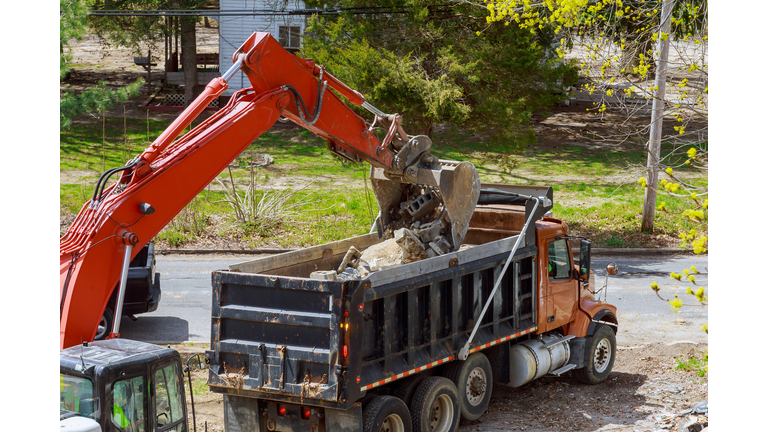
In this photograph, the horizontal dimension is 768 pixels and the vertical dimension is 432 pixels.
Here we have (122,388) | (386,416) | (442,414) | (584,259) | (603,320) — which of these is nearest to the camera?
(122,388)

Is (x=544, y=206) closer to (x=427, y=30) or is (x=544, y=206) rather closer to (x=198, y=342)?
(x=198, y=342)

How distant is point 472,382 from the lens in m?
9.21

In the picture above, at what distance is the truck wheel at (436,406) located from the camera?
27.1 ft

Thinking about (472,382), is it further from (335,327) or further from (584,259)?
(335,327)

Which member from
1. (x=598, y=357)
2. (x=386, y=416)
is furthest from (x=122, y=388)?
(x=598, y=357)

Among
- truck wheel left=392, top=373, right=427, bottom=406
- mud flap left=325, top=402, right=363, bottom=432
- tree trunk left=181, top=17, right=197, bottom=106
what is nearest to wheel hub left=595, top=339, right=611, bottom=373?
truck wheel left=392, top=373, right=427, bottom=406

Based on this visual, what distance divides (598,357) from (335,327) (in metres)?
5.32

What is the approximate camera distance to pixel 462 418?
933 centimetres

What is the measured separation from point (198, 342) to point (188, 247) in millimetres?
7051

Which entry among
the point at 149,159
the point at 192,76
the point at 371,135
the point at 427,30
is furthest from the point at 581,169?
the point at 149,159

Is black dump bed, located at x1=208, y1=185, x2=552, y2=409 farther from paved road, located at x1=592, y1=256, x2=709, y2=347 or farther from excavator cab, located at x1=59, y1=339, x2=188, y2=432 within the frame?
paved road, located at x1=592, y1=256, x2=709, y2=347

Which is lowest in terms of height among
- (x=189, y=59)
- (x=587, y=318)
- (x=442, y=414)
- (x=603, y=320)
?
(x=442, y=414)

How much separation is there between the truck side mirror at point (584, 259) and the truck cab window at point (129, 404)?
626 centimetres

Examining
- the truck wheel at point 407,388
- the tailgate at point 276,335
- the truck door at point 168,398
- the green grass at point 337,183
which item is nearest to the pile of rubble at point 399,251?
the truck wheel at point 407,388
